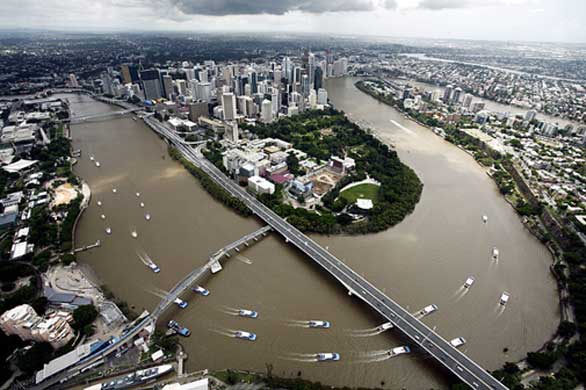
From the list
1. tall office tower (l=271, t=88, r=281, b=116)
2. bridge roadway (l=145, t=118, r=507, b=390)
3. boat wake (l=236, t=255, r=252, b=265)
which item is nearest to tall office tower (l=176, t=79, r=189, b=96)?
tall office tower (l=271, t=88, r=281, b=116)

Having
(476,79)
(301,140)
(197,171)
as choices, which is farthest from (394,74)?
(197,171)

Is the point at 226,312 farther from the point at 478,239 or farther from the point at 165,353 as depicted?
the point at 478,239

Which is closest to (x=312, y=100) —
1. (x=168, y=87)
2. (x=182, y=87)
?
(x=182, y=87)

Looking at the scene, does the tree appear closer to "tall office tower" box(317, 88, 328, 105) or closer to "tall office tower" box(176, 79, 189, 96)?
"tall office tower" box(317, 88, 328, 105)

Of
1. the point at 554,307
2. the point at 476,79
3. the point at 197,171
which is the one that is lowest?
the point at 554,307

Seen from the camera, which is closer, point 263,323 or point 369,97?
point 263,323

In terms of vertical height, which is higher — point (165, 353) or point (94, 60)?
point (94, 60)

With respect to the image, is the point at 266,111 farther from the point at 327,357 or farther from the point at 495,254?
the point at 327,357
